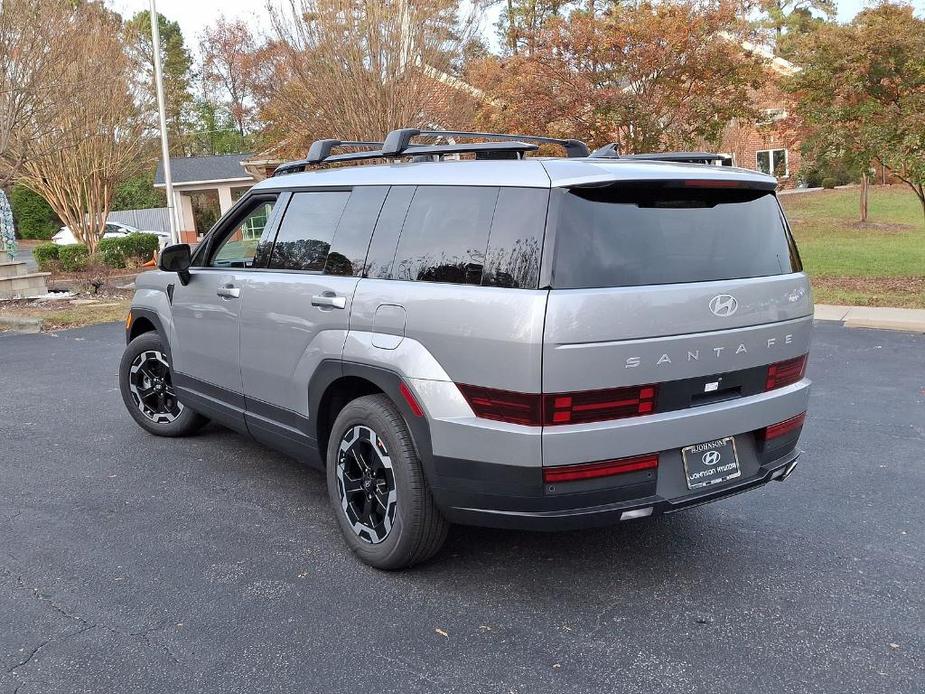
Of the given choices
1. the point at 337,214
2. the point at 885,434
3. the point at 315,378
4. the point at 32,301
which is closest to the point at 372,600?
the point at 315,378

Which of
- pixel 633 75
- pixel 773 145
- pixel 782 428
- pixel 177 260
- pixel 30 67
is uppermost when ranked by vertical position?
pixel 30 67

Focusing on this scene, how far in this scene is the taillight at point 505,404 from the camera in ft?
10.1

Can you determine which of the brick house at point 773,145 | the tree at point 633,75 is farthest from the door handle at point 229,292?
the brick house at point 773,145

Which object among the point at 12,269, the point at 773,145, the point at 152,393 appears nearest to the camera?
the point at 152,393

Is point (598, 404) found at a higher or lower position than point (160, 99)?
lower

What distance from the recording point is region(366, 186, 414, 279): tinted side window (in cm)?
381

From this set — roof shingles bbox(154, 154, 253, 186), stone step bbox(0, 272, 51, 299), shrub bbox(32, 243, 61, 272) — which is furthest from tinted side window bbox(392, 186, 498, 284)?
roof shingles bbox(154, 154, 253, 186)

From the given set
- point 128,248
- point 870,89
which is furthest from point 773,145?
point 128,248

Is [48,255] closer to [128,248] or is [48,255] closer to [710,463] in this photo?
[128,248]

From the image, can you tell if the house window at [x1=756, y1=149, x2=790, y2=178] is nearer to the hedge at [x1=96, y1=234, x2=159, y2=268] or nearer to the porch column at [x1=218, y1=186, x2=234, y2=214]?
the porch column at [x1=218, y1=186, x2=234, y2=214]

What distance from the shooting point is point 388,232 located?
12.7 ft

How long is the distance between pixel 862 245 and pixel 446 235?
757 inches

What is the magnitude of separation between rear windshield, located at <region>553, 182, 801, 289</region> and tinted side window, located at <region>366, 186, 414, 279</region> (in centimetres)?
93

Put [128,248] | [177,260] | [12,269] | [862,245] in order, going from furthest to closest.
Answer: [128,248] → [862,245] → [12,269] → [177,260]
